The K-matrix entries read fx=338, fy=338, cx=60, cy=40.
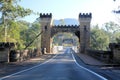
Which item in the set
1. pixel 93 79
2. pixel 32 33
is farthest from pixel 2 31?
pixel 32 33

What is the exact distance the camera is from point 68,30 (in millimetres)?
78375

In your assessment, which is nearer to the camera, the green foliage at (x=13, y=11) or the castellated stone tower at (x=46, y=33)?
the green foliage at (x=13, y=11)

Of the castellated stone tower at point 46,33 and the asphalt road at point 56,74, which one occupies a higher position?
the castellated stone tower at point 46,33

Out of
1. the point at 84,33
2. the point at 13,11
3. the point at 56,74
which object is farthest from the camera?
the point at 84,33

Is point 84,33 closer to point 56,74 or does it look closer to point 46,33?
point 46,33

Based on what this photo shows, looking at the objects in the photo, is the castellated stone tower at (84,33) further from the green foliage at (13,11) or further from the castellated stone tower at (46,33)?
the green foliage at (13,11)

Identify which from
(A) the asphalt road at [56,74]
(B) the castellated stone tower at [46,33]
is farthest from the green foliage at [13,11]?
(B) the castellated stone tower at [46,33]

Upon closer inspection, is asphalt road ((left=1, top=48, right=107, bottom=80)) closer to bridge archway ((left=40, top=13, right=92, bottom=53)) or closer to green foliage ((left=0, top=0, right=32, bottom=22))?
green foliage ((left=0, top=0, right=32, bottom=22))

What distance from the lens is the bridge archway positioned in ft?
255

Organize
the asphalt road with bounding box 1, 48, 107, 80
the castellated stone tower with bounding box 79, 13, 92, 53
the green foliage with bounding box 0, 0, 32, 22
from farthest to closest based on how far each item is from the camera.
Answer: the castellated stone tower with bounding box 79, 13, 92, 53
the green foliage with bounding box 0, 0, 32, 22
the asphalt road with bounding box 1, 48, 107, 80

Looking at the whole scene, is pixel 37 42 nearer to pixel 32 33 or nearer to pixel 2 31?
pixel 32 33

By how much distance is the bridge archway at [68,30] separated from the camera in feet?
255

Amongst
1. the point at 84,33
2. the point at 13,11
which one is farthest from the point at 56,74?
the point at 84,33

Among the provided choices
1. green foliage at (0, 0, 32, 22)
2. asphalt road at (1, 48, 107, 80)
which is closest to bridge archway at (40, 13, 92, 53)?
green foliage at (0, 0, 32, 22)
